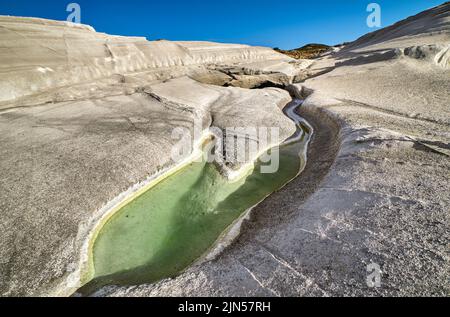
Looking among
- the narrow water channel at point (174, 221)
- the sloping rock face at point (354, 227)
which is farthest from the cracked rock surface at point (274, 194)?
the narrow water channel at point (174, 221)

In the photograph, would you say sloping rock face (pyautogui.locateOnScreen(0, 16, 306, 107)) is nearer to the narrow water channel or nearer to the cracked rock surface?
the cracked rock surface

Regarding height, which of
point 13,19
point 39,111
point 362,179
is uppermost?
point 13,19

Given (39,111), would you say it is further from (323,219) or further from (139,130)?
(323,219)

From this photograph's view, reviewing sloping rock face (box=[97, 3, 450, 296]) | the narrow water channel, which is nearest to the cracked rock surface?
sloping rock face (box=[97, 3, 450, 296])

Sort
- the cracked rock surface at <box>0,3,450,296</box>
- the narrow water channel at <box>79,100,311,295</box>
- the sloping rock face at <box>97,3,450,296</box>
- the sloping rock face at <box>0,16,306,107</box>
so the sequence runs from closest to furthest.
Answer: the sloping rock face at <box>97,3,450,296</box> → the cracked rock surface at <box>0,3,450,296</box> → the narrow water channel at <box>79,100,311,295</box> → the sloping rock face at <box>0,16,306,107</box>

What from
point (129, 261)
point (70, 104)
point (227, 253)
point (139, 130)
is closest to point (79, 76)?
point (70, 104)

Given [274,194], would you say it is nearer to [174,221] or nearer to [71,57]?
[174,221]
